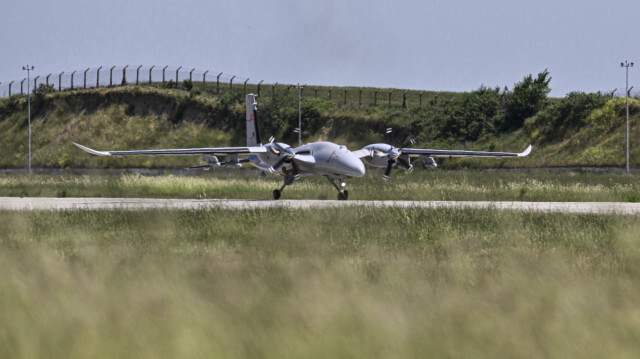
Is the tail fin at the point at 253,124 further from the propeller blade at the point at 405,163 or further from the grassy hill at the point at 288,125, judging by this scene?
the grassy hill at the point at 288,125

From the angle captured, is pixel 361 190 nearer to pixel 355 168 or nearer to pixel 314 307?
pixel 355 168

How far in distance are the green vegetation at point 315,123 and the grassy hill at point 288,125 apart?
12cm

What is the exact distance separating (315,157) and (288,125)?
5412cm

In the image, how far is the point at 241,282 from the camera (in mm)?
7281

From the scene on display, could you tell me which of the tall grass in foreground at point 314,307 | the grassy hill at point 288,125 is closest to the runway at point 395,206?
the tall grass in foreground at point 314,307

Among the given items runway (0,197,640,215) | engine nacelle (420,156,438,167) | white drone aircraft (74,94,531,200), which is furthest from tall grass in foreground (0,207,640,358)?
engine nacelle (420,156,438,167)

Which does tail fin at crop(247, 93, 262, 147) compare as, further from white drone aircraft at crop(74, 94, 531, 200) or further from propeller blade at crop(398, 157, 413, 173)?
propeller blade at crop(398, 157, 413, 173)

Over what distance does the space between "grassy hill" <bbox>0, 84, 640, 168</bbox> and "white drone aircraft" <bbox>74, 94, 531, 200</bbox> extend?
106ft

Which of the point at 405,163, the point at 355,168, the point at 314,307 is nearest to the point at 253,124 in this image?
the point at 405,163

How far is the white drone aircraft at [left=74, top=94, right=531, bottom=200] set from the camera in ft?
101

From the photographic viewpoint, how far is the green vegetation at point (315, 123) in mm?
68688

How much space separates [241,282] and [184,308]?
135 centimetres

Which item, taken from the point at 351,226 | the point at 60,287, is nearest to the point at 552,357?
the point at 60,287

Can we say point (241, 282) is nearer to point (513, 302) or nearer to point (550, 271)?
point (513, 302)
